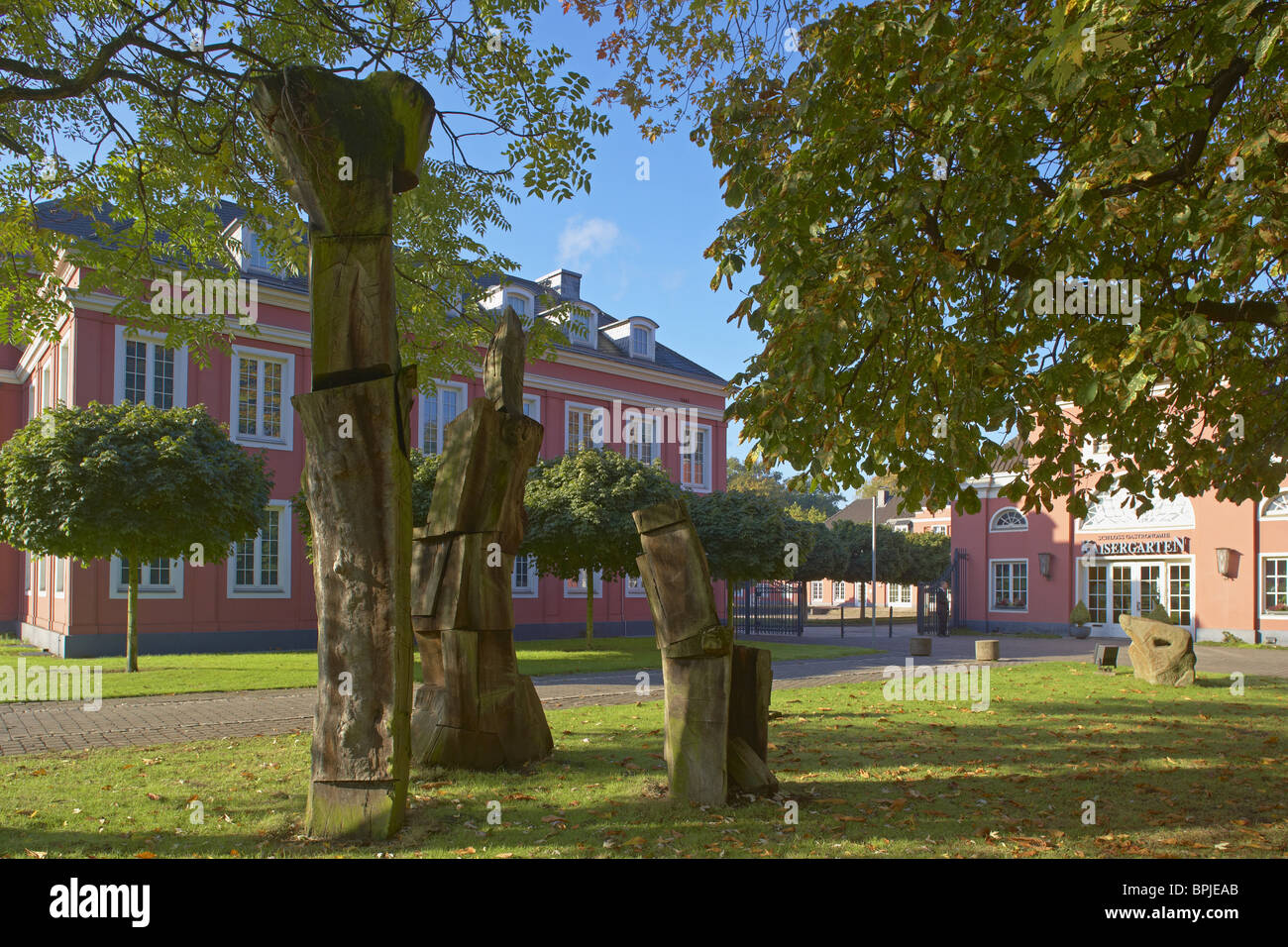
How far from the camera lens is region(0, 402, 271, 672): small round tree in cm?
1525

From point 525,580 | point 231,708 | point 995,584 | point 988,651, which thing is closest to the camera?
point 231,708

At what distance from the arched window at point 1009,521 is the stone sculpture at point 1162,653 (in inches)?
680

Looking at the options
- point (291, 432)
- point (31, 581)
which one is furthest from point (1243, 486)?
point (31, 581)

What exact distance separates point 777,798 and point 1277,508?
88.1 feet

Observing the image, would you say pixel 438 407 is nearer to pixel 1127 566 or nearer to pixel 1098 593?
pixel 1098 593

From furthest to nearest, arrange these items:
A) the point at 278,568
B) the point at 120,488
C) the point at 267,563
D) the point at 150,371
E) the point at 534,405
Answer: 1. the point at 534,405
2. the point at 278,568
3. the point at 267,563
4. the point at 150,371
5. the point at 120,488

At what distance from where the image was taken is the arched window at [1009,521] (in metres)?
33.0

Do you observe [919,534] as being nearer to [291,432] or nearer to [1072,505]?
[291,432]

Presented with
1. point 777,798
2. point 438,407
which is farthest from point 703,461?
point 777,798

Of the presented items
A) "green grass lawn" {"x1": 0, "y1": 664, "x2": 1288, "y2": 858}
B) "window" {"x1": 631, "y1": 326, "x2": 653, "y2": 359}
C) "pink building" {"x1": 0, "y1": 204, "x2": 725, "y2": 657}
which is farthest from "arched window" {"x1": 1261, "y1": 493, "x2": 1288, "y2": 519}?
"window" {"x1": 631, "y1": 326, "x2": 653, "y2": 359}

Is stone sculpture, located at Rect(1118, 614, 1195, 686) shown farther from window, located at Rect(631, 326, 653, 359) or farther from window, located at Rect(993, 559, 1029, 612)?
window, located at Rect(631, 326, 653, 359)

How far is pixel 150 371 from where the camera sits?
69.6ft

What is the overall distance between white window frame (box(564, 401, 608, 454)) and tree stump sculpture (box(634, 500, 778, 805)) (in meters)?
23.8

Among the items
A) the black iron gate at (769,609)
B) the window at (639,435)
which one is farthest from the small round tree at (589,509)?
the black iron gate at (769,609)
